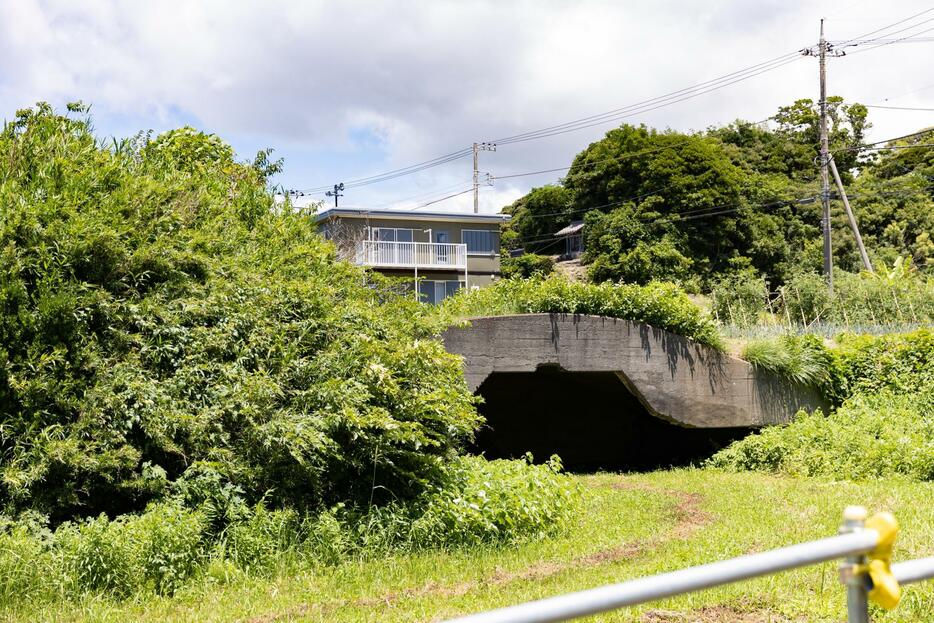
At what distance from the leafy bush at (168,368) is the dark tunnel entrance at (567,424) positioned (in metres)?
8.10

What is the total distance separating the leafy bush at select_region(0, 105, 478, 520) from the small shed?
29.4 metres

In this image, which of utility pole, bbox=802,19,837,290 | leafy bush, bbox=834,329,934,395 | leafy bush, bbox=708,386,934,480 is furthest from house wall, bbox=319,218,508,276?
leafy bush, bbox=708,386,934,480

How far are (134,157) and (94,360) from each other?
405 cm

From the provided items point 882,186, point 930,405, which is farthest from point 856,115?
point 930,405

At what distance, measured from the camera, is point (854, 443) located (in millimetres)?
12188

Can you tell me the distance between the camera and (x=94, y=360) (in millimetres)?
7508

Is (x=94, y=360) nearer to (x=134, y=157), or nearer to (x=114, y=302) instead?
(x=114, y=302)

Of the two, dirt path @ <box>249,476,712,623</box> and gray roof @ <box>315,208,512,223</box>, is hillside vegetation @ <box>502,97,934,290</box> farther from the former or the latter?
dirt path @ <box>249,476,712,623</box>

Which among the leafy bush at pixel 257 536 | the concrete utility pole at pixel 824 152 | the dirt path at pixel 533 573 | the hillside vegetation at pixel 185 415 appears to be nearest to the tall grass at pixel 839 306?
the concrete utility pole at pixel 824 152

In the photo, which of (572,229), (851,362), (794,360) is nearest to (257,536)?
(794,360)

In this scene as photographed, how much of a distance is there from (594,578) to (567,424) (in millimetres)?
11484

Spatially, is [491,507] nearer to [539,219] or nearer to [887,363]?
[887,363]

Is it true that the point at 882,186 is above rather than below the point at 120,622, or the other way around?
above

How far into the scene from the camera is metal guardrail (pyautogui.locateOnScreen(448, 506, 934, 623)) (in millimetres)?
1670
